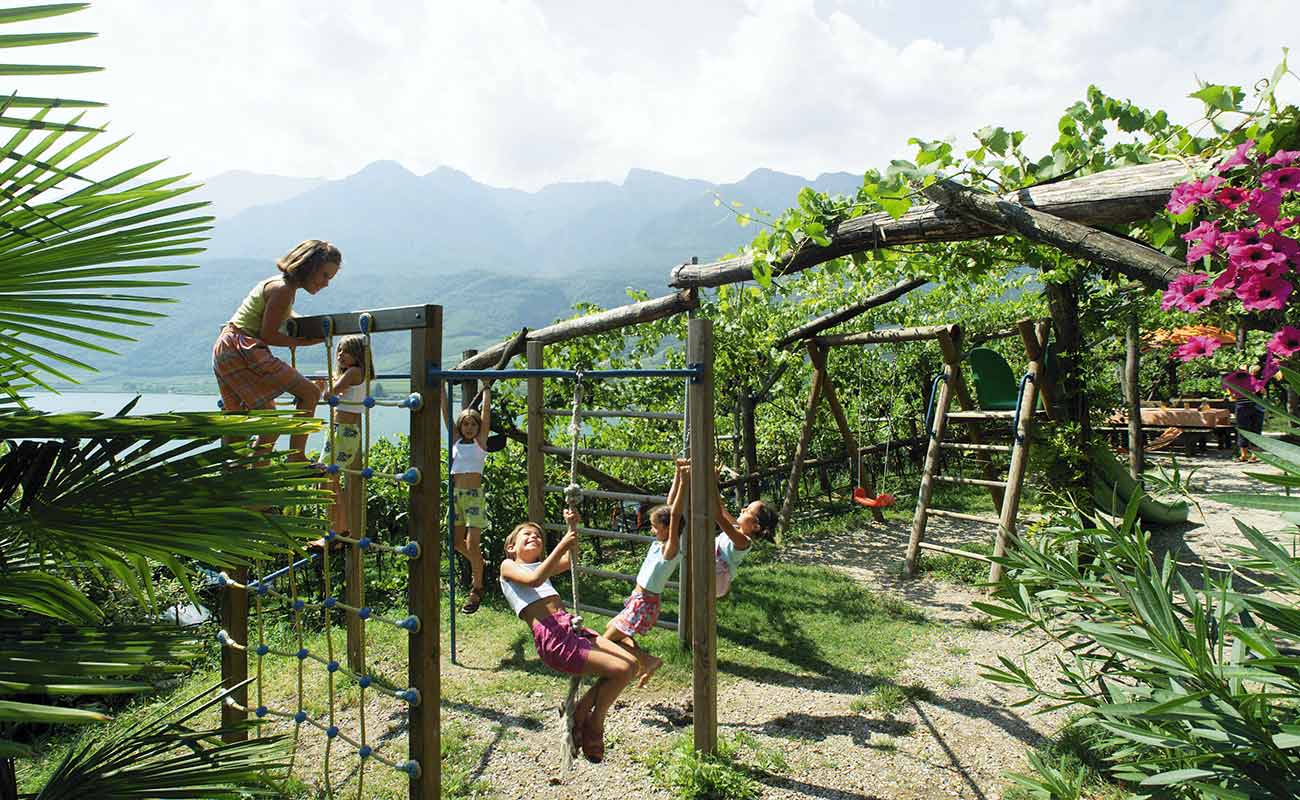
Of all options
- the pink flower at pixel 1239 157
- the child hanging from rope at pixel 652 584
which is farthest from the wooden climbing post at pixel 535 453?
the pink flower at pixel 1239 157

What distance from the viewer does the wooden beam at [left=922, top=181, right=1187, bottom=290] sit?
2418mm

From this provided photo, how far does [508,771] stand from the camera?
340cm

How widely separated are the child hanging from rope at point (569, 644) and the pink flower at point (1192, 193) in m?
2.40

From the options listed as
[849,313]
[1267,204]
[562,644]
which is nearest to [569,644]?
[562,644]

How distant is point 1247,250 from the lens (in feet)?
5.25

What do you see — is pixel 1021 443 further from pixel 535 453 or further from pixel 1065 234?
pixel 535 453

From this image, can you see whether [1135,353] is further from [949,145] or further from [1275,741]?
[1275,741]

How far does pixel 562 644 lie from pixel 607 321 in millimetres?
2467

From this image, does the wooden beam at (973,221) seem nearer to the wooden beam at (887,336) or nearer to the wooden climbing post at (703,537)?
the wooden climbing post at (703,537)

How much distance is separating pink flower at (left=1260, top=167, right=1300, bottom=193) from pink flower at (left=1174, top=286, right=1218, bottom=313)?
0.24 m

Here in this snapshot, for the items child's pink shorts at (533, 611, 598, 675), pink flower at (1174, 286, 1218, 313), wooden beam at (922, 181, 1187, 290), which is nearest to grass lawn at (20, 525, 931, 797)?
child's pink shorts at (533, 611, 598, 675)

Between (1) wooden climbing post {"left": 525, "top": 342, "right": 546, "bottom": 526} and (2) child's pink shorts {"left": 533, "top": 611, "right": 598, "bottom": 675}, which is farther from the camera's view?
(1) wooden climbing post {"left": 525, "top": 342, "right": 546, "bottom": 526}

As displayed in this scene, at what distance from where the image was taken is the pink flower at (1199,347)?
6.05 ft

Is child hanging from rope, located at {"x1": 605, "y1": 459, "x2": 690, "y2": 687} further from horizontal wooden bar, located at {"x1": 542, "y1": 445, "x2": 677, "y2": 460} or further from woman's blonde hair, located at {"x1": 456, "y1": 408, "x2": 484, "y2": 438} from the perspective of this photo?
woman's blonde hair, located at {"x1": 456, "y1": 408, "x2": 484, "y2": 438}
